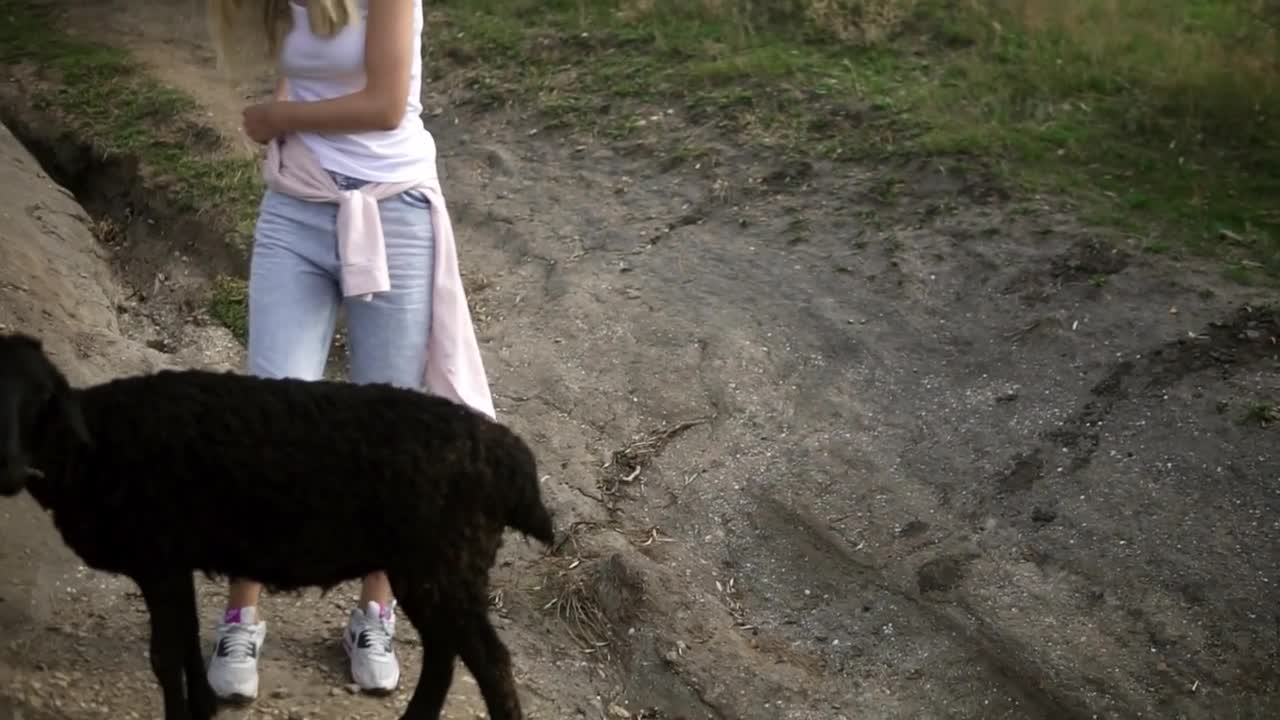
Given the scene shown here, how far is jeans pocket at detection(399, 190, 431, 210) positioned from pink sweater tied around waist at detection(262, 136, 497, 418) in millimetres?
11

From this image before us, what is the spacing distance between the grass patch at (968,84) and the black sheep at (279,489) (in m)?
4.50

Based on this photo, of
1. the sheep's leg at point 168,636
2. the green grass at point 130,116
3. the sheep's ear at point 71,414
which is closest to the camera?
the sheep's ear at point 71,414

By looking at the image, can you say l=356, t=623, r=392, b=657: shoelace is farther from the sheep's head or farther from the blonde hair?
the blonde hair

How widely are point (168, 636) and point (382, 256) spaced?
1.15 metres

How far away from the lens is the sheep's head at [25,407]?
3426 millimetres

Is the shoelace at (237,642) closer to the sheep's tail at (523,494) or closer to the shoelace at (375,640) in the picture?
the shoelace at (375,640)

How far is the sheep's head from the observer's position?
11.2 ft

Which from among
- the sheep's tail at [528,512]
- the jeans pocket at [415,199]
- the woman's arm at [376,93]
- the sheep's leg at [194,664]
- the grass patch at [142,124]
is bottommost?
the grass patch at [142,124]

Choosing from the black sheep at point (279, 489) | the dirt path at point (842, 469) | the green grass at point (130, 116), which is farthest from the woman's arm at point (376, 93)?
the green grass at point (130, 116)

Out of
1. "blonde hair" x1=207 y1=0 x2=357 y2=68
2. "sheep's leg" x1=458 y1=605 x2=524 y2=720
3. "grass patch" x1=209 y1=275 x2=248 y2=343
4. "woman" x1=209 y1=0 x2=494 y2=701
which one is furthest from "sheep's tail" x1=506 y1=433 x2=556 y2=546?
"grass patch" x1=209 y1=275 x2=248 y2=343

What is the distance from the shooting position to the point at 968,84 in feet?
30.0

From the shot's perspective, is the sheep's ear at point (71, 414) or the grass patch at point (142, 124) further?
the grass patch at point (142, 124)

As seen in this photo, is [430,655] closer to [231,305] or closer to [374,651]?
[374,651]

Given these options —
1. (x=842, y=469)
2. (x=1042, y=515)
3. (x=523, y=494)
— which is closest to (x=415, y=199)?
(x=523, y=494)
